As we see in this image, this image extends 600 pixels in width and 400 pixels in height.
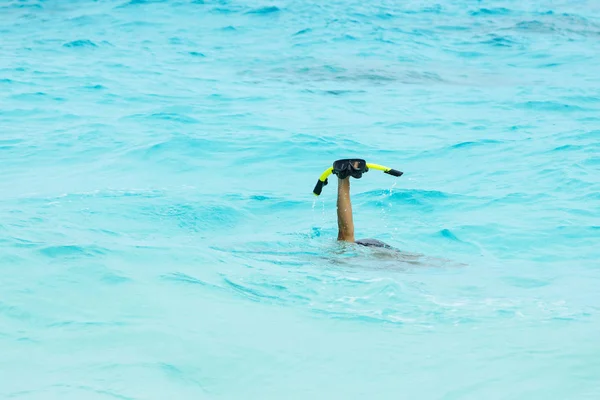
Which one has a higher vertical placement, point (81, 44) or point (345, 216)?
point (81, 44)

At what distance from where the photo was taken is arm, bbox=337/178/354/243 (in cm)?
751

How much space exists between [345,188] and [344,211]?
0.20m

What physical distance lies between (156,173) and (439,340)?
6.03 metres

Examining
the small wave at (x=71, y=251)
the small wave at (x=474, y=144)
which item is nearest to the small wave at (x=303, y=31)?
the small wave at (x=474, y=144)

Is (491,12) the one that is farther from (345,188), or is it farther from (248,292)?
(248,292)

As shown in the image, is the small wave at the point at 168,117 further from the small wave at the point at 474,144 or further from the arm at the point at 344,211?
the arm at the point at 344,211

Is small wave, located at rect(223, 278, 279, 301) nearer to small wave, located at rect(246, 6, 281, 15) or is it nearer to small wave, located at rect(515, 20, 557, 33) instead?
small wave, located at rect(515, 20, 557, 33)

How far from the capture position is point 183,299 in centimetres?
621

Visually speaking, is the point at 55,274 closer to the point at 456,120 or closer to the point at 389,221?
the point at 389,221

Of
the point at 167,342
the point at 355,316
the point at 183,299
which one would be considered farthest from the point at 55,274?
the point at 355,316

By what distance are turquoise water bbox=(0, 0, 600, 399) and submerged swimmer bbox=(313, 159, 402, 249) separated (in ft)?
Result: 0.75

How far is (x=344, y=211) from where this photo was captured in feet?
24.7

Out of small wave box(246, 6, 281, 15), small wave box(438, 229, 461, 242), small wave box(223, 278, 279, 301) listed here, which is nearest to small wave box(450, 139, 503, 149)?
small wave box(438, 229, 461, 242)

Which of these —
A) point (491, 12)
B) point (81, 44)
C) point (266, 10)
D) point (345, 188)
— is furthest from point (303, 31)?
point (345, 188)
